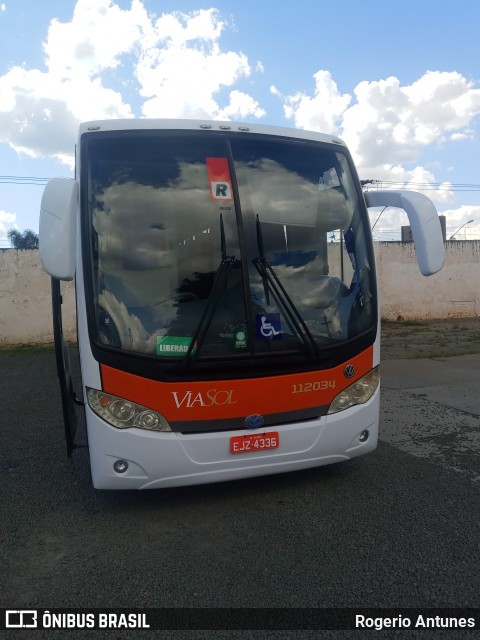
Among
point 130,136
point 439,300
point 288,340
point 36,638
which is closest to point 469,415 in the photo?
point 288,340

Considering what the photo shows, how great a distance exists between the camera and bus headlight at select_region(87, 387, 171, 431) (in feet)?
13.1

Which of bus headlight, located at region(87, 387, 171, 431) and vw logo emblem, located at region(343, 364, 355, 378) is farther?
vw logo emblem, located at region(343, 364, 355, 378)

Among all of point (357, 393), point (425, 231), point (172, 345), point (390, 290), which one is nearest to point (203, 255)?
point (172, 345)

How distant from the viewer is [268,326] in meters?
4.22

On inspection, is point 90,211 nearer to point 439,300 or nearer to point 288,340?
point 288,340

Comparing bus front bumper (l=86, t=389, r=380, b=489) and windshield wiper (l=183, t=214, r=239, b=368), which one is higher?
windshield wiper (l=183, t=214, r=239, b=368)

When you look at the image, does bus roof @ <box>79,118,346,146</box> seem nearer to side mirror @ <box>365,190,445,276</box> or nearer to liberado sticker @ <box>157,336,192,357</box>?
side mirror @ <box>365,190,445,276</box>

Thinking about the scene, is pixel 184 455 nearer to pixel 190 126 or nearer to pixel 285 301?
pixel 285 301

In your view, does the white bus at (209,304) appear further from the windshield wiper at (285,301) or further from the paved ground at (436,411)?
the paved ground at (436,411)

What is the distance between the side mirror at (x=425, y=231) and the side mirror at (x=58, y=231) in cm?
263

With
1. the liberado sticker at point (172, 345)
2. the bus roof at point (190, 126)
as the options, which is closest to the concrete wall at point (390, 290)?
the bus roof at point (190, 126)

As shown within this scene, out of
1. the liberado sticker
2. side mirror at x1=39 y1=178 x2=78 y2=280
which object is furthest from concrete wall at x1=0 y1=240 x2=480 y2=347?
the liberado sticker

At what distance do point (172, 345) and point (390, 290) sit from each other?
17251 mm

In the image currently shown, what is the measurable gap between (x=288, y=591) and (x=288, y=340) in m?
1.72
